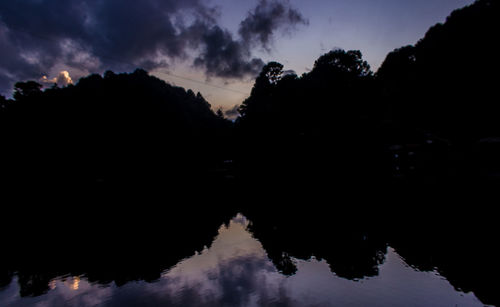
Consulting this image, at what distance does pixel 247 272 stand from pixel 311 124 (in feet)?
100

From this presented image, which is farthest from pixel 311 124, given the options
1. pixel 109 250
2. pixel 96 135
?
pixel 96 135

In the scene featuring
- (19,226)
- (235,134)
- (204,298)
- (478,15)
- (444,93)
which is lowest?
(19,226)

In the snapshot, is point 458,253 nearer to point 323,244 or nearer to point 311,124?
point 323,244

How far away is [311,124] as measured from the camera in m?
36.4

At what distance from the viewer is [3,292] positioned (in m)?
8.25

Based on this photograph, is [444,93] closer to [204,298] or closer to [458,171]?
[458,171]

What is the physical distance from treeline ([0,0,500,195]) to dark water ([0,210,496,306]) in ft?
61.2

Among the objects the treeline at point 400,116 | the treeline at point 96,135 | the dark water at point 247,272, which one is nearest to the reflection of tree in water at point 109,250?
the dark water at point 247,272

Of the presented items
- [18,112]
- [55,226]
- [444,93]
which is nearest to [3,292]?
[55,226]

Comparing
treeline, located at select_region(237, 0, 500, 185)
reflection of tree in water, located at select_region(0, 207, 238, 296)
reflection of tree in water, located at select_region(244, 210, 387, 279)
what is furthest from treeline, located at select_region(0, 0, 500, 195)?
reflection of tree in water, located at select_region(0, 207, 238, 296)

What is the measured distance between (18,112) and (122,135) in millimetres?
15585

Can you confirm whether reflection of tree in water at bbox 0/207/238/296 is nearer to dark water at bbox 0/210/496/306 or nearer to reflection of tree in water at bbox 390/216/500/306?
dark water at bbox 0/210/496/306

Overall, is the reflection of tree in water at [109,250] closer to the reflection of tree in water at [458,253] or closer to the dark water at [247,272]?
the dark water at [247,272]

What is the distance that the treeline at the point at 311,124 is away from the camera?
83.1 ft
